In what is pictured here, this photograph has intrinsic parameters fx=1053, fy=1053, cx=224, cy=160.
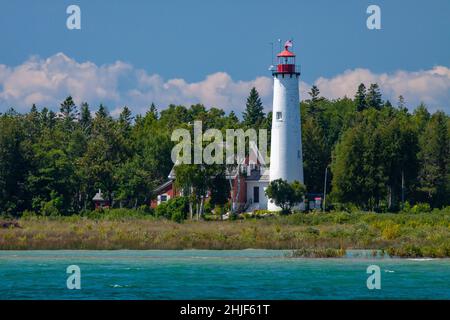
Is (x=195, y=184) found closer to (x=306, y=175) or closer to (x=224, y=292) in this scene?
(x=306, y=175)

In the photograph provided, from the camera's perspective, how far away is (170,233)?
5059cm

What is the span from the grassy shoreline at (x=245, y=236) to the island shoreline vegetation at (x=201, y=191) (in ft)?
0.19

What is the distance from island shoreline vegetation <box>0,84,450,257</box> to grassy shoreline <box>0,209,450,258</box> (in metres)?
0.06

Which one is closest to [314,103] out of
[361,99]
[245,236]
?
[361,99]

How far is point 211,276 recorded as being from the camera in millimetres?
38219

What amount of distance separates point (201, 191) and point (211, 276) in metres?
30.9

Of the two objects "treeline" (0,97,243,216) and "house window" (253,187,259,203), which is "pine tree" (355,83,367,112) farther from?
"house window" (253,187,259,203)

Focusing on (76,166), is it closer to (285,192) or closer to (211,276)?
(285,192)

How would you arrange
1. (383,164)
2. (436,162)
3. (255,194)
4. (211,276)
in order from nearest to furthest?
(211,276)
(383,164)
(255,194)
(436,162)

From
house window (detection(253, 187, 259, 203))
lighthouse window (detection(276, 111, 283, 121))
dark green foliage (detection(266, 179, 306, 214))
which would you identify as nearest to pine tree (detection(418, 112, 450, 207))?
house window (detection(253, 187, 259, 203))

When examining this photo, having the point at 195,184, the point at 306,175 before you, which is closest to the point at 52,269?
the point at 195,184

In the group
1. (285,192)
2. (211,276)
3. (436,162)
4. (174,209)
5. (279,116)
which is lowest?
(211,276)

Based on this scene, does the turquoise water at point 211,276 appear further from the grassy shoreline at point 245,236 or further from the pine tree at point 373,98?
the pine tree at point 373,98
